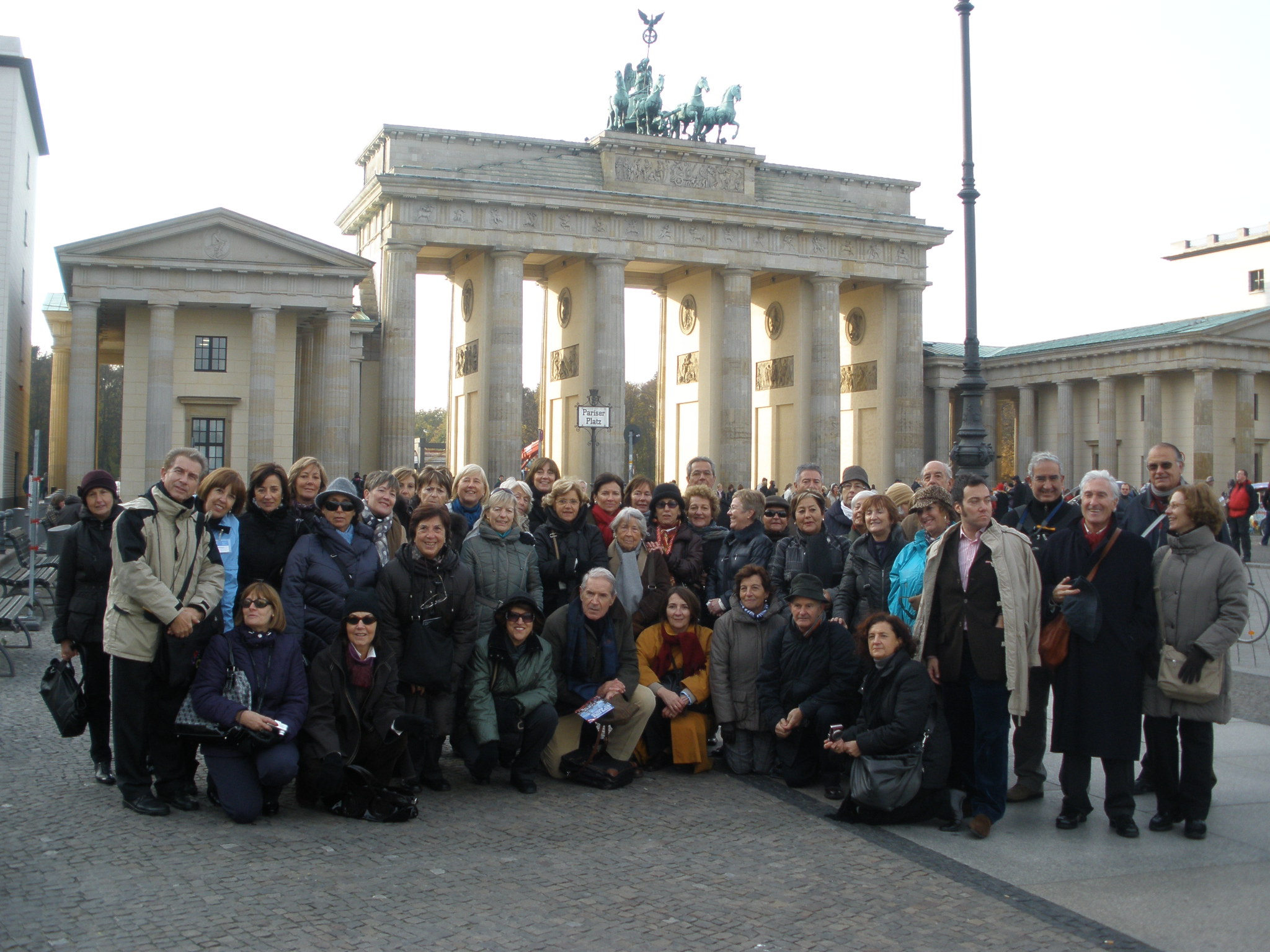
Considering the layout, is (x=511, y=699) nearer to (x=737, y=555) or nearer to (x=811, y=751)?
(x=811, y=751)

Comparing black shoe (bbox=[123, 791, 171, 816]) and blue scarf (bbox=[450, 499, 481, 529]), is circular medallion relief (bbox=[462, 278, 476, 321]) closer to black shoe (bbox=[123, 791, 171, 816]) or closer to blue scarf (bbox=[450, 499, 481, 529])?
blue scarf (bbox=[450, 499, 481, 529])

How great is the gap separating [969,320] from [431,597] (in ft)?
29.1

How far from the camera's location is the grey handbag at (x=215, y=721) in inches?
301

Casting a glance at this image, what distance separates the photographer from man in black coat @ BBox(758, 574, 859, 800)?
8.75m

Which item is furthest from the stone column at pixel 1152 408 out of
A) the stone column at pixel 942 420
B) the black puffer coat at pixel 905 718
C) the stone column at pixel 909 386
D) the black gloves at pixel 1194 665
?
the black puffer coat at pixel 905 718

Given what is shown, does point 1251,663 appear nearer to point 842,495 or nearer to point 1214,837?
Result: point 842,495

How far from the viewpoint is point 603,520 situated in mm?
10859

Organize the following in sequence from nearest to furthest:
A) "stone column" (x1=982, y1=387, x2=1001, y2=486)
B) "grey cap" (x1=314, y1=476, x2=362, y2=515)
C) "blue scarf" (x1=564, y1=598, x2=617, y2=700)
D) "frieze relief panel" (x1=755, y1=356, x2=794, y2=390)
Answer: "grey cap" (x1=314, y1=476, x2=362, y2=515) < "blue scarf" (x1=564, y1=598, x2=617, y2=700) < "frieze relief panel" (x1=755, y1=356, x2=794, y2=390) < "stone column" (x1=982, y1=387, x2=1001, y2=486)

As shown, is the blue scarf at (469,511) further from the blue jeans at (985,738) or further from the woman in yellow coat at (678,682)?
the blue jeans at (985,738)

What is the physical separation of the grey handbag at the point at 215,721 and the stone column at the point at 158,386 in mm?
31058

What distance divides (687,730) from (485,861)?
2837 millimetres

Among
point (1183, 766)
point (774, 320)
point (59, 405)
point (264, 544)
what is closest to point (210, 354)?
point (59, 405)

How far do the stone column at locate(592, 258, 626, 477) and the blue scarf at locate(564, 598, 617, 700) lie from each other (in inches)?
1483

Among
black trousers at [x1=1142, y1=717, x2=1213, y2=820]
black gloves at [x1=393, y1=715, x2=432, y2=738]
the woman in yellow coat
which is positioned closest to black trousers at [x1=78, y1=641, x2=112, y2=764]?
black gloves at [x1=393, y1=715, x2=432, y2=738]
